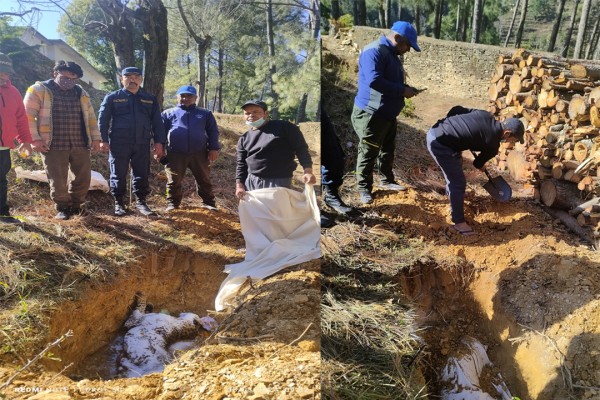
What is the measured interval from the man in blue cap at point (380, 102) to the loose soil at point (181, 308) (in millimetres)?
227

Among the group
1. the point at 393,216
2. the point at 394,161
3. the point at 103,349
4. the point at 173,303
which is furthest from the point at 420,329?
the point at 103,349

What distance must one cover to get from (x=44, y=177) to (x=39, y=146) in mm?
115

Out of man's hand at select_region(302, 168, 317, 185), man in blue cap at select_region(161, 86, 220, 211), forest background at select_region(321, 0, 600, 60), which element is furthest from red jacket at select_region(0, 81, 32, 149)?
forest background at select_region(321, 0, 600, 60)

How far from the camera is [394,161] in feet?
5.55

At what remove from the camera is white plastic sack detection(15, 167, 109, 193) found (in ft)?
5.05

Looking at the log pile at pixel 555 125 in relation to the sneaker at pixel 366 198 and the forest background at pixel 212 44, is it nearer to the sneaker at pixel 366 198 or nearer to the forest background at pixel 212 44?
the sneaker at pixel 366 198

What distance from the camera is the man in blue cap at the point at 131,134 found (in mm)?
1671

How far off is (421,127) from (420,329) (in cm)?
80

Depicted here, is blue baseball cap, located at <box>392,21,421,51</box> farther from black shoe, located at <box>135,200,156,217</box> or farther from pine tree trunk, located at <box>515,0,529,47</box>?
black shoe, located at <box>135,200,156,217</box>

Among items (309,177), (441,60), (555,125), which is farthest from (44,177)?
(555,125)

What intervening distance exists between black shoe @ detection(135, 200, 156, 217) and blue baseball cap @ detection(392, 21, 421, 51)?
111 cm

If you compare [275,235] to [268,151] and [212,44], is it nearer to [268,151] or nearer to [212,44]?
[268,151]

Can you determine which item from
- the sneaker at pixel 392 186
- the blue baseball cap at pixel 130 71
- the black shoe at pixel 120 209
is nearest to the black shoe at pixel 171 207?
the black shoe at pixel 120 209

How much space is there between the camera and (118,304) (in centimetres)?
152
